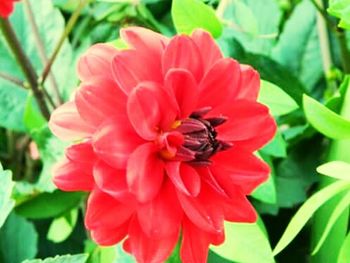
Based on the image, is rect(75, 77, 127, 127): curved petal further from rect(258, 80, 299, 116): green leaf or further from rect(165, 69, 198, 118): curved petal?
rect(258, 80, 299, 116): green leaf

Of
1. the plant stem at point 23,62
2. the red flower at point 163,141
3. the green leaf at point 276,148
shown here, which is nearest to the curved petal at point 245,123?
the red flower at point 163,141

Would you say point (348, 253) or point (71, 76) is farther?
point (71, 76)

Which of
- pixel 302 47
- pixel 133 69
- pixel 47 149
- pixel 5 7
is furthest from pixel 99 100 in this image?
pixel 302 47

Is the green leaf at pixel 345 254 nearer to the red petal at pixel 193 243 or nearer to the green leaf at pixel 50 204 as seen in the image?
the red petal at pixel 193 243

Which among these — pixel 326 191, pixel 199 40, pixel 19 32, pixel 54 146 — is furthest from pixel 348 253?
pixel 19 32

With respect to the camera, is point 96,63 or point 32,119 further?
point 32,119

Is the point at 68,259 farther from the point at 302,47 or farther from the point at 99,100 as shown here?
the point at 302,47

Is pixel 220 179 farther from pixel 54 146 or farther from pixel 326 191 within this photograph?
pixel 54 146

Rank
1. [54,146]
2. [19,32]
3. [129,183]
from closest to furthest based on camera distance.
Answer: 1. [129,183]
2. [54,146]
3. [19,32]
